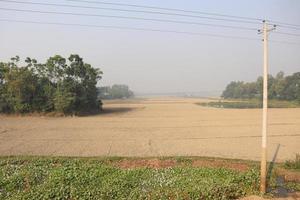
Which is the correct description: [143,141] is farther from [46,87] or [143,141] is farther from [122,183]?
[46,87]

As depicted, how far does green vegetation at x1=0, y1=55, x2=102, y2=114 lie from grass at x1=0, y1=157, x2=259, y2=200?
2148cm

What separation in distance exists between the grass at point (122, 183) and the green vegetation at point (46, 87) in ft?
70.5

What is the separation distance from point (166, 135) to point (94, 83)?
1676 centimetres

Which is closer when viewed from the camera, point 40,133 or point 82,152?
point 82,152

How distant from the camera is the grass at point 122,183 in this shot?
9203mm

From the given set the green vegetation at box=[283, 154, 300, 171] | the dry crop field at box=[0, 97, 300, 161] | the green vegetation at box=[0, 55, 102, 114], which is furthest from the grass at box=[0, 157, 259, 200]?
the green vegetation at box=[0, 55, 102, 114]

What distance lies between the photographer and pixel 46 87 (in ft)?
112

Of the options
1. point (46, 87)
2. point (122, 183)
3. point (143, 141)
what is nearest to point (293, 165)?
point (122, 183)

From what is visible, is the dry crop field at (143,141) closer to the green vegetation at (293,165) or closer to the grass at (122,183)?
the green vegetation at (293,165)

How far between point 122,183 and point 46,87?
85.3 feet

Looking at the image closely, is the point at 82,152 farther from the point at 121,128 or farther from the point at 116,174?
the point at 121,128

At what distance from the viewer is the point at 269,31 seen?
32.8 ft

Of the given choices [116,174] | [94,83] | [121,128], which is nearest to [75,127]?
[121,128]

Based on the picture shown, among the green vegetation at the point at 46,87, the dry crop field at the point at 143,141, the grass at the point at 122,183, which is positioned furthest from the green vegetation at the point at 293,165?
the green vegetation at the point at 46,87
